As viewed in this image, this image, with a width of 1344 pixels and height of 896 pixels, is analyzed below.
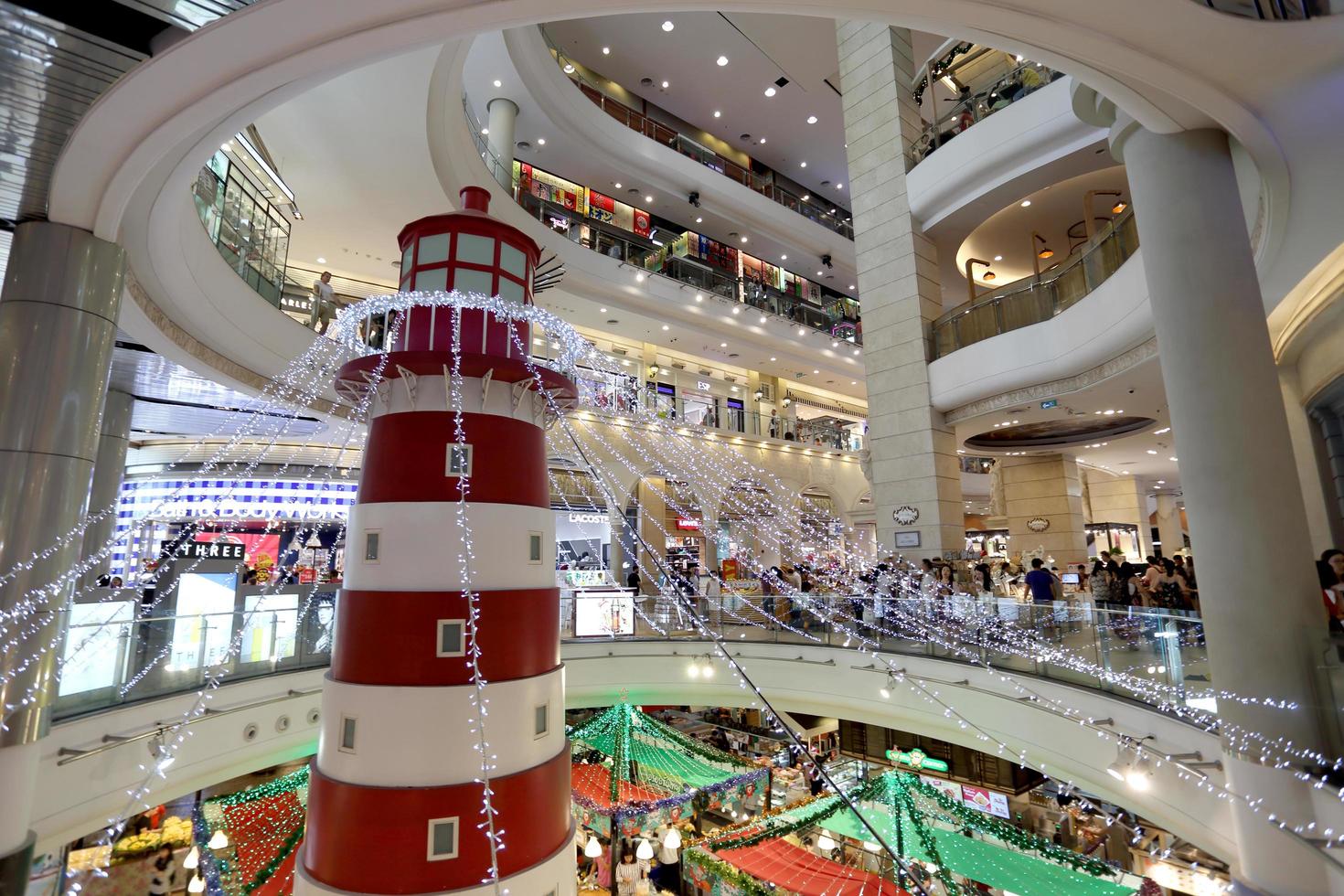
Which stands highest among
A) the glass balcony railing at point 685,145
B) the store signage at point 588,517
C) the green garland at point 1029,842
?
the glass balcony railing at point 685,145

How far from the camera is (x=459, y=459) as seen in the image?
406cm

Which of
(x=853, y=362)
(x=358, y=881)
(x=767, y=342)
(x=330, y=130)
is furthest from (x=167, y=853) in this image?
(x=853, y=362)

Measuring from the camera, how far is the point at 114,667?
4.98 m

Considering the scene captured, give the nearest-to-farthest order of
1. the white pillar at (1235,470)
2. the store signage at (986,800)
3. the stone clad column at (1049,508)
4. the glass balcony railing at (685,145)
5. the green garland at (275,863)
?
the white pillar at (1235,470)
the green garland at (275,863)
the store signage at (986,800)
the stone clad column at (1049,508)
the glass balcony railing at (685,145)

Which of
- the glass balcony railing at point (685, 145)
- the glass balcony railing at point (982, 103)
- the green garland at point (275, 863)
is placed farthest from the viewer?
the glass balcony railing at point (685, 145)

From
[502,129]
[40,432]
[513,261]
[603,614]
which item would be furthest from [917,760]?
[502,129]

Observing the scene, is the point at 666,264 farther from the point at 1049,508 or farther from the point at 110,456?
the point at 110,456

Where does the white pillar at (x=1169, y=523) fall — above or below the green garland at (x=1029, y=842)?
above

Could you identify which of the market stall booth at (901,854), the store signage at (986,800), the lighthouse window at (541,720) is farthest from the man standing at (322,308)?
the store signage at (986,800)

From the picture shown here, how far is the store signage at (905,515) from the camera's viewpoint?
480 inches

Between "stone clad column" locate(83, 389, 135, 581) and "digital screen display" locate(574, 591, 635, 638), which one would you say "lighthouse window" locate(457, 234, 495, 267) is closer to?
"digital screen display" locate(574, 591, 635, 638)

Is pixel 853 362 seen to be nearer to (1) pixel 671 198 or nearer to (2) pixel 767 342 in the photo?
(2) pixel 767 342

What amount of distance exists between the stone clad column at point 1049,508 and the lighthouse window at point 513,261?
14.5m

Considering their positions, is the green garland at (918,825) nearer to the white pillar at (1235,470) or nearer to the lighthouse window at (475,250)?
the white pillar at (1235,470)
